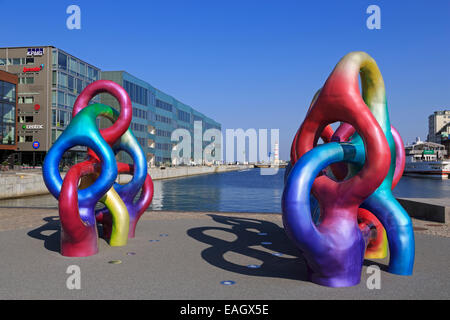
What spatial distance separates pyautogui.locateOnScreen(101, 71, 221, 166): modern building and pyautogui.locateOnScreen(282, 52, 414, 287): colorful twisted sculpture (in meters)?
56.3

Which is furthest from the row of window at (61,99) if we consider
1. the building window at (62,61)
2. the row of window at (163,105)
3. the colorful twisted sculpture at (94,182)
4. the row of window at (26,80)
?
the colorful twisted sculpture at (94,182)

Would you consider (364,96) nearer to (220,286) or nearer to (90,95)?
(220,286)

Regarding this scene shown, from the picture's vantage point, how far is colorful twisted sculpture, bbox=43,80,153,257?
324 inches

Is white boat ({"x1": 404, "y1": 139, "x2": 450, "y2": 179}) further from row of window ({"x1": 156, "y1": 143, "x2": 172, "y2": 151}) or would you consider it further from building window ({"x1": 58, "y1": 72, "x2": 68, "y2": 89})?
building window ({"x1": 58, "y1": 72, "x2": 68, "y2": 89})

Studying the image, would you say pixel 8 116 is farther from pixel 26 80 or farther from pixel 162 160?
pixel 162 160

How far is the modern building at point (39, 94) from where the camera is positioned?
177 feet

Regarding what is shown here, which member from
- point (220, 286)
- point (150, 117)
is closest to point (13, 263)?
point (220, 286)

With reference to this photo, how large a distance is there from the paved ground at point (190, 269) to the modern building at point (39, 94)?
4598 cm

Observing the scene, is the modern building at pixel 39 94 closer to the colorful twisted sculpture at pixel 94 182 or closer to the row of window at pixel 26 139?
the row of window at pixel 26 139

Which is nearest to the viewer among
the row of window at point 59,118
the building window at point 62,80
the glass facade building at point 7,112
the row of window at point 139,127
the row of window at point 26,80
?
the glass facade building at point 7,112

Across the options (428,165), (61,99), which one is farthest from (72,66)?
(428,165)

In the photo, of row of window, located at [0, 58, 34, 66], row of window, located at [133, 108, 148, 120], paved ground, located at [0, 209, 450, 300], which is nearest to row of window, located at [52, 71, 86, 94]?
row of window, located at [0, 58, 34, 66]

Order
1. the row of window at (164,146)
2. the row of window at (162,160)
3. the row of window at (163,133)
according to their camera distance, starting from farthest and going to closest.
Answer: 1. the row of window at (162,160)
2. the row of window at (164,146)
3. the row of window at (163,133)
